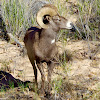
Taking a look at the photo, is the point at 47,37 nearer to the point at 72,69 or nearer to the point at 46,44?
the point at 46,44

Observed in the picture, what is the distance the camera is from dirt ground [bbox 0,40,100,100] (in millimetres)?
4418

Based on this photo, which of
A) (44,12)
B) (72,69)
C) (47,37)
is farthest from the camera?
(72,69)

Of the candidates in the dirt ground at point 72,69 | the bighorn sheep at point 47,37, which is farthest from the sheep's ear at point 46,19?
the dirt ground at point 72,69

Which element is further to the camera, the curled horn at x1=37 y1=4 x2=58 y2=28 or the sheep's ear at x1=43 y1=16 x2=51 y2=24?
the sheep's ear at x1=43 y1=16 x2=51 y2=24

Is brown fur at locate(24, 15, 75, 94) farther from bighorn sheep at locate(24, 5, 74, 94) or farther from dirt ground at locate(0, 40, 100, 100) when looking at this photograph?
dirt ground at locate(0, 40, 100, 100)

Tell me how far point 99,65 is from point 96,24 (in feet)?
7.05

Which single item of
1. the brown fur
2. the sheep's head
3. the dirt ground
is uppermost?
the sheep's head

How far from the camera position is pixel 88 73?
219 inches

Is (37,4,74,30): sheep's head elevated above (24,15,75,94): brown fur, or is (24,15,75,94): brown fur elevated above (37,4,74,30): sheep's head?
(37,4,74,30): sheep's head

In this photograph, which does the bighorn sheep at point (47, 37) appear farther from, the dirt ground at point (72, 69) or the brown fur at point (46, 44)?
the dirt ground at point (72, 69)

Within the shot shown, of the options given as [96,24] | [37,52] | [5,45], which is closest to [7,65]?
[5,45]

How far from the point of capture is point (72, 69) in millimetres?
5949

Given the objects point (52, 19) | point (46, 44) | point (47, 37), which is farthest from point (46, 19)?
point (46, 44)

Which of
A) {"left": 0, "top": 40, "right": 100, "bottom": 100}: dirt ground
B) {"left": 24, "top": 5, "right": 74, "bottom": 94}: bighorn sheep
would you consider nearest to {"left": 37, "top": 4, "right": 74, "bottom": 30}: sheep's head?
{"left": 24, "top": 5, "right": 74, "bottom": 94}: bighorn sheep
